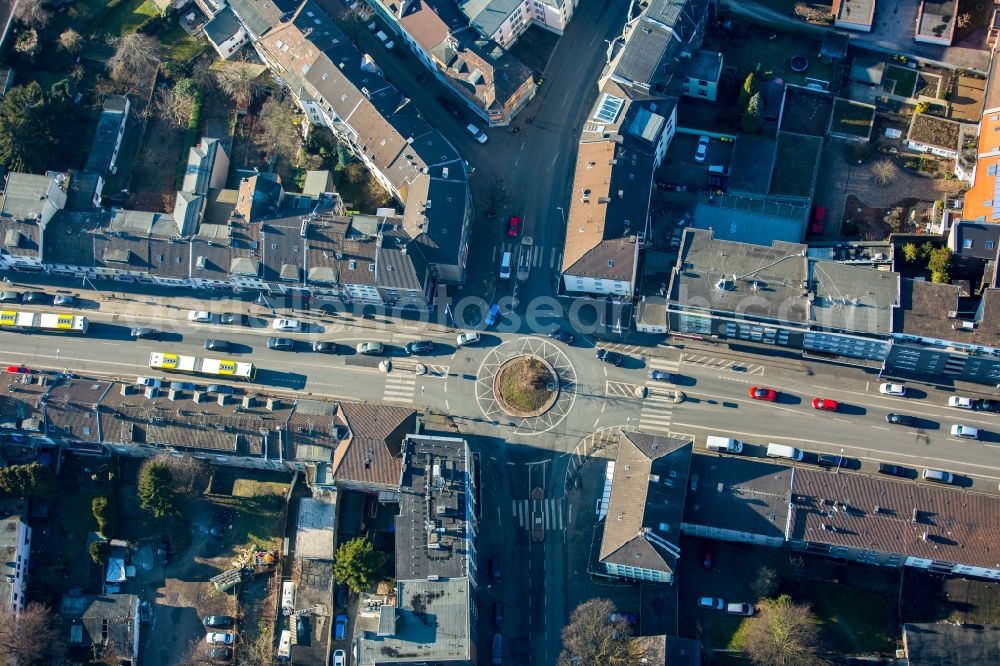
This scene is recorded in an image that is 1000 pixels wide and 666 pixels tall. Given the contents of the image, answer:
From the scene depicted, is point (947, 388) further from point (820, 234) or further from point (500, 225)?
point (500, 225)

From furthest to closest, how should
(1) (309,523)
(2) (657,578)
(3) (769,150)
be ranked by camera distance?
1. (3) (769,150)
2. (1) (309,523)
3. (2) (657,578)

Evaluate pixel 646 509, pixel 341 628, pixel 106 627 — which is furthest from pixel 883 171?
pixel 106 627

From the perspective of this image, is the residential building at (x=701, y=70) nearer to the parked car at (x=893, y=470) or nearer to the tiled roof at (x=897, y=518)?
the parked car at (x=893, y=470)

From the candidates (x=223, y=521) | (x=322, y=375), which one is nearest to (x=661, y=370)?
(x=322, y=375)

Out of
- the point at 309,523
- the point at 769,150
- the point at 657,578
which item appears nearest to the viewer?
the point at 657,578

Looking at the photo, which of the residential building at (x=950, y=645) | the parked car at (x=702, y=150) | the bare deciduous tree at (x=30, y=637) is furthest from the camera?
the parked car at (x=702, y=150)

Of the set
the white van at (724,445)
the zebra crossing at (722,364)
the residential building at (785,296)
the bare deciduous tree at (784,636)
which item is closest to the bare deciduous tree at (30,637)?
the bare deciduous tree at (784,636)
